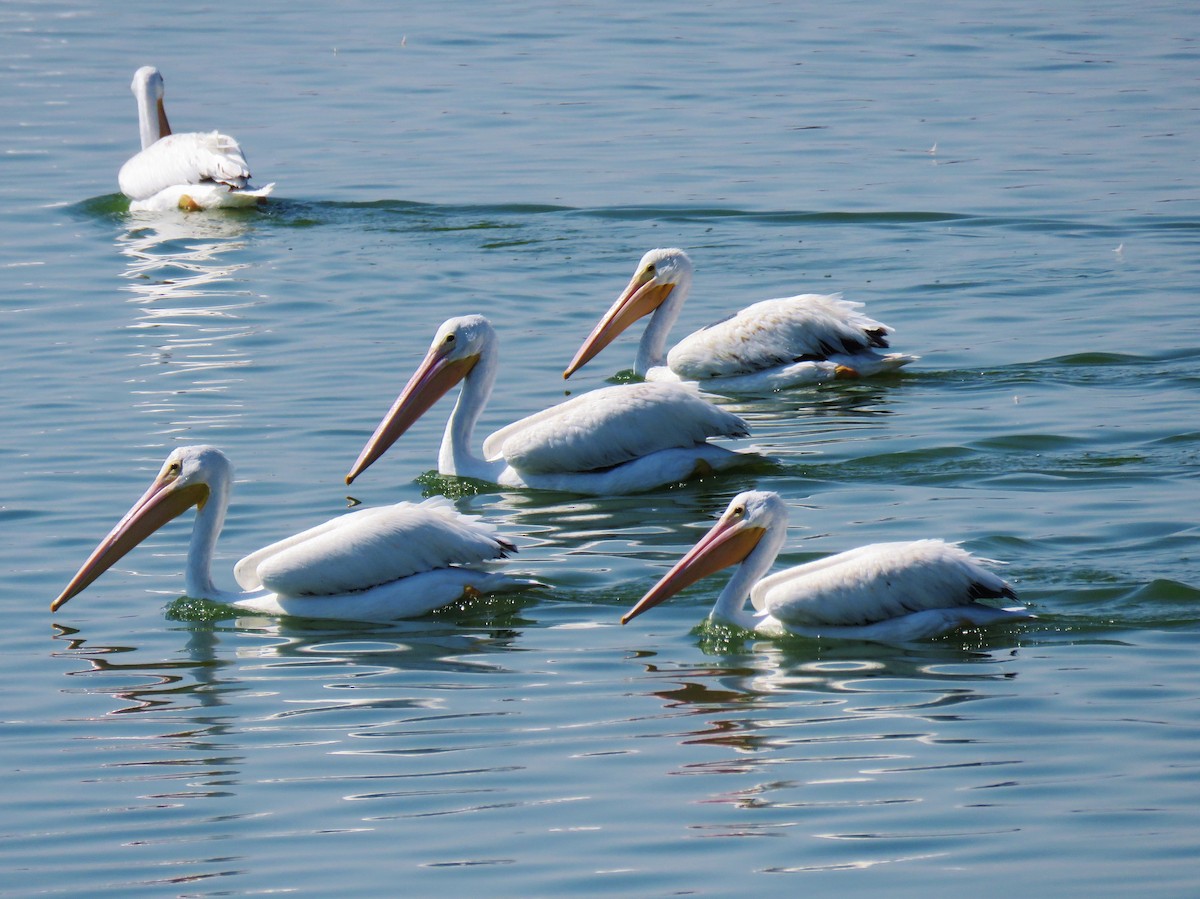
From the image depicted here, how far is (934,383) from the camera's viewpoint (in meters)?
10.4

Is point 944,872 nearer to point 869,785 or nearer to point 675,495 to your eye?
point 869,785

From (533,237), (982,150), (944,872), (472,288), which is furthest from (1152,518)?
(982,150)

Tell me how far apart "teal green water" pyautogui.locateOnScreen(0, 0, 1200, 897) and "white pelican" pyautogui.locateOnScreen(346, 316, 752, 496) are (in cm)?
15

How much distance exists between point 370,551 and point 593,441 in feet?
6.25

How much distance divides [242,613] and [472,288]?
5436mm

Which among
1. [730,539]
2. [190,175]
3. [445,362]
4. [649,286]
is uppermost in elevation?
[190,175]

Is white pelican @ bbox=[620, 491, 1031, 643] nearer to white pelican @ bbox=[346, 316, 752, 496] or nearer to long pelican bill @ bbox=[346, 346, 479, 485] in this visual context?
white pelican @ bbox=[346, 316, 752, 496]

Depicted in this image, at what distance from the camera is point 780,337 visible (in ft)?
34.3

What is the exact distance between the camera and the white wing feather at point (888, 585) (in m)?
6.55

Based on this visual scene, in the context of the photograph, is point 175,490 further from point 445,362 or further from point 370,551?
point 445,362

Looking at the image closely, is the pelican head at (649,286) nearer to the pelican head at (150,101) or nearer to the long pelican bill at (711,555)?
the long pelican bill at (711,555)

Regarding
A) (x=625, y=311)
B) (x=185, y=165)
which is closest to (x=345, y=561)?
(x=625, y=311)

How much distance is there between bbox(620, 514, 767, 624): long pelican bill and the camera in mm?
6882

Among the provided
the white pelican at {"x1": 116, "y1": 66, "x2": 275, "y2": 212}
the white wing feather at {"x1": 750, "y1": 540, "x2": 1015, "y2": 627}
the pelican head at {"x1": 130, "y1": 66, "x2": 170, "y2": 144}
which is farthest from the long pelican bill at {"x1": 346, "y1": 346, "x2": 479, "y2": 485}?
the pelican head at {"x1": 130, "y1": 66, "x2": 170, "y2": 144}
